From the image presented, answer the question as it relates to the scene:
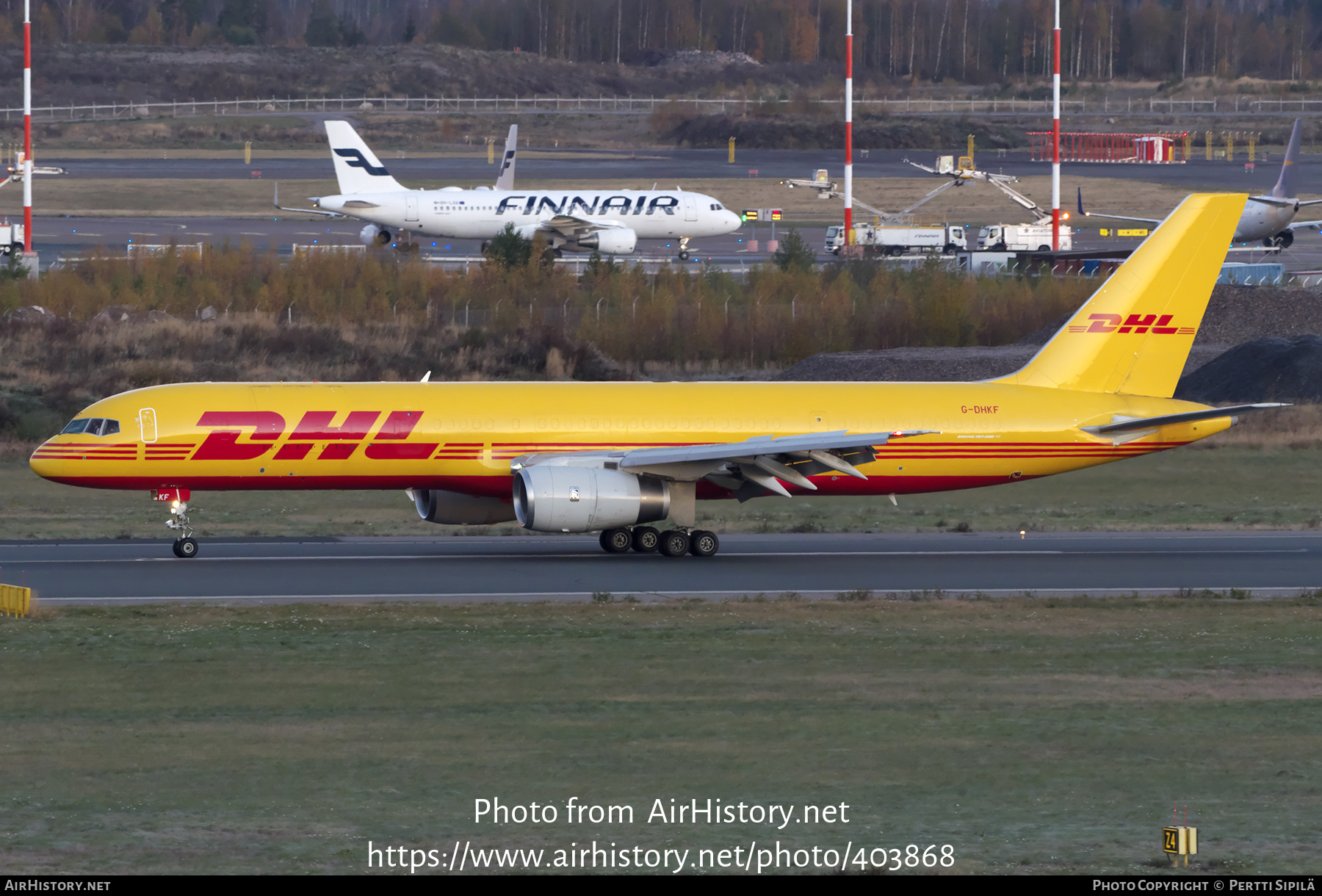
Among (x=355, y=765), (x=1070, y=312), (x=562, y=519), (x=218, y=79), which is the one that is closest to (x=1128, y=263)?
(x=562, y=519)

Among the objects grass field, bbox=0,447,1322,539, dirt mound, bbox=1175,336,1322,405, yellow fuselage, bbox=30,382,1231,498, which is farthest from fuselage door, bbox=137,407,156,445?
dirt mound, bbox=1175,336,1322,405

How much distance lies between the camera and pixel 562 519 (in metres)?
33.2

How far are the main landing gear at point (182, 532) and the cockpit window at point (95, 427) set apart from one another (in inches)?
74.7

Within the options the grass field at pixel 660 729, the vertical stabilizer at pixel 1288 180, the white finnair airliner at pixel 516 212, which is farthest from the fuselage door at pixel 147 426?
the vertical stabilizer at pixel 1288 180

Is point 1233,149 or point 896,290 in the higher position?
Answer: point 1233,149

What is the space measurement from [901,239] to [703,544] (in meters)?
68.1

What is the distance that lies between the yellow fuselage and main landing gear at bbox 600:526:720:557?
1.16 meters

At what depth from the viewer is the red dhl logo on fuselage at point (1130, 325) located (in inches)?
1508

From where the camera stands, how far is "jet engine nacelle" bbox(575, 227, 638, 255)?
315ft

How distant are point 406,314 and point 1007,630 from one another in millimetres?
47189

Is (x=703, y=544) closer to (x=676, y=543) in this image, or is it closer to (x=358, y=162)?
(x=676, y=543)

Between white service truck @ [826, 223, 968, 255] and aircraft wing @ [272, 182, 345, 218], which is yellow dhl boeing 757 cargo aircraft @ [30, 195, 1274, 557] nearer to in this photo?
white service truck @ [826, 223, 968, 255]

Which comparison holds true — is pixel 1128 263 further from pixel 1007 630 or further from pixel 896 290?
pixel 896 290

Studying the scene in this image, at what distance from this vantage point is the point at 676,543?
35.5 meters
